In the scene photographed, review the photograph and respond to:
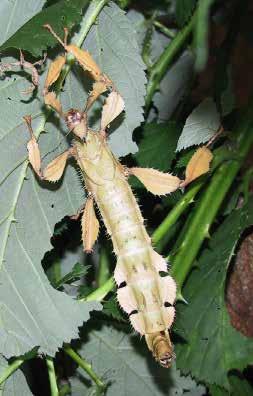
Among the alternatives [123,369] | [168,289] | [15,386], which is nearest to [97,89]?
[168,289]

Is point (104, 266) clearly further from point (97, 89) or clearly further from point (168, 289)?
point (97, 89)

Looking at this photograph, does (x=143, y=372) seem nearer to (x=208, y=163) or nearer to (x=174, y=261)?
(x=174, y=261)

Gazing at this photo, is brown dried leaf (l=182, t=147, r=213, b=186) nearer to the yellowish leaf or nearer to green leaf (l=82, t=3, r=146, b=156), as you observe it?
green leaf (l=82, t=3, r=146, b=156)

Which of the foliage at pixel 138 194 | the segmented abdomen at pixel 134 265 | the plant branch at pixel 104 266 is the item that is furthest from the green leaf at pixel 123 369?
the segmented abdomen at pixel 134 265

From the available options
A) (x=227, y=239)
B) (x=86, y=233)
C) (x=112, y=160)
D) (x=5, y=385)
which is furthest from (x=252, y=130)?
(x=5, y=385)

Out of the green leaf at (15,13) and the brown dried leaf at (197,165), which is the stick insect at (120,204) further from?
the green leaf at (15,13)

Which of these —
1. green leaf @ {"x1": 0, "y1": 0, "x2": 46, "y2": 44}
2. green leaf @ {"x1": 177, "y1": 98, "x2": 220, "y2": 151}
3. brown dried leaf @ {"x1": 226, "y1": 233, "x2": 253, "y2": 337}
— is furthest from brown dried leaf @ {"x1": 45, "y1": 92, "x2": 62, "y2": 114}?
brown dried leaf @ {"x1": 226, "y1": 233, "x2": 253, "y2": 337}

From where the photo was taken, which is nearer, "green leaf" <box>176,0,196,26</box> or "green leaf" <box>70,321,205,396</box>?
"green leaf" <box>176,0,196,26</box>
